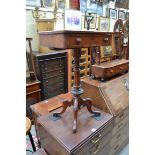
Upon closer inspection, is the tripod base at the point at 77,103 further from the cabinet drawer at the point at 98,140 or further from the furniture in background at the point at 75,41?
the cabinet drawer at the point at 98,140

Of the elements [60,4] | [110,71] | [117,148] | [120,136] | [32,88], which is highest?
[60,4]

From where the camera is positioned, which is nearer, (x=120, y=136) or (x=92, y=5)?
(x=120, y=136)

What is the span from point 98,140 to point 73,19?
2.51 m

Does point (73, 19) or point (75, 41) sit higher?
point (73, 19)

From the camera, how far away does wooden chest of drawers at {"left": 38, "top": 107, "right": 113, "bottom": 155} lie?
1.21m

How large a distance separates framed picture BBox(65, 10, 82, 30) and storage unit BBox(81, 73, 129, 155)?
68.8 inches

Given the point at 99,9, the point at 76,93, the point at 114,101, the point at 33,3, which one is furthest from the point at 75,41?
the point at 99,9

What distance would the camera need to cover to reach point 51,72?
8.75ft

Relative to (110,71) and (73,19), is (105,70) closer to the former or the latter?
(110,71)

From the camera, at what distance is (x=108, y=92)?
1648 mm

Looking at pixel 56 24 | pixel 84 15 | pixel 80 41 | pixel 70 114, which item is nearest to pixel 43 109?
pixel 70 114

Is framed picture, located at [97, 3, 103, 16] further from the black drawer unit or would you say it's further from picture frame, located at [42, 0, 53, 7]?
the black drawer unit
